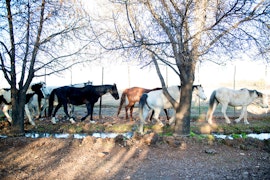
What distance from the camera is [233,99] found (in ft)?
44.3

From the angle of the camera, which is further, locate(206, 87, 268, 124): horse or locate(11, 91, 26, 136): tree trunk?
locate(206, 87, 268, 124): horse

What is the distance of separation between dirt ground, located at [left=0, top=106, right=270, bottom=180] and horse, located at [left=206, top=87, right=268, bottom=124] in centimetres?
571

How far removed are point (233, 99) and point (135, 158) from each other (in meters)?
8.60

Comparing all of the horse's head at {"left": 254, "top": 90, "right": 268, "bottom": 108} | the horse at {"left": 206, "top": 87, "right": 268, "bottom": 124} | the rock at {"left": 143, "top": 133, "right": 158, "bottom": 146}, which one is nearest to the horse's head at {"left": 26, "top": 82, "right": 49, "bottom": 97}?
the horse at {"left": 206, "top": 87, "right": 268, "bottom": 124}

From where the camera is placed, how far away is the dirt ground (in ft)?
17.6

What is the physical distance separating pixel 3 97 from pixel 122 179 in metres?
8.37

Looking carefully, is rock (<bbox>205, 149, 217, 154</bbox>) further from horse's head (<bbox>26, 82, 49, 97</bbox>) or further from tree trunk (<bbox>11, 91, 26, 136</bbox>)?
horse's head (<bbox>26, 82, 49, 97</bbox>)

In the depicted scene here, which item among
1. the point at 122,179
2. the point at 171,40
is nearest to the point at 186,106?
the point at 171,40

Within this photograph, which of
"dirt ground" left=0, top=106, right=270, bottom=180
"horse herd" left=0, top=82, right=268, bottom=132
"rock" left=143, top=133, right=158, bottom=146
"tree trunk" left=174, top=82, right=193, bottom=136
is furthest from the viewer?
"horse herd" left=0, top=82, right=268, bottom=132

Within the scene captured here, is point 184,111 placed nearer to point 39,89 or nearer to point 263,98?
point 263,98

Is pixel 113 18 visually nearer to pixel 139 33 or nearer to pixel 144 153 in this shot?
pixel 139 33

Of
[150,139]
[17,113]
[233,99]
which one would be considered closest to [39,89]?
[17,113]

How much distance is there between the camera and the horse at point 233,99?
43.0 ft

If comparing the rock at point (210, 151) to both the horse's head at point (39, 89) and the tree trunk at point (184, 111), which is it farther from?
the horse's head at point (39, 89)
